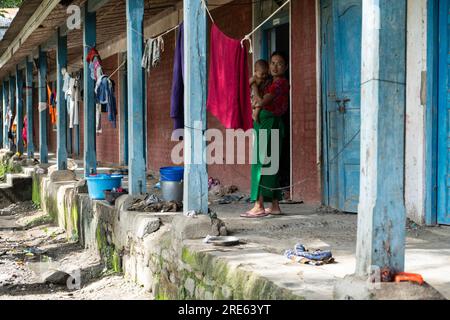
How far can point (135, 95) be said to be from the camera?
26.3 feet

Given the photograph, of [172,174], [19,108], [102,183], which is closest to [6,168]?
[19,108]

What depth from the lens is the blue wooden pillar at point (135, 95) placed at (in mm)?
8016

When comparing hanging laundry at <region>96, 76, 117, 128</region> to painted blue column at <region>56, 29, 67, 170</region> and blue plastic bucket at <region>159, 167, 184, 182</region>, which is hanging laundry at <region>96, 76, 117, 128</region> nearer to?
blue plastic bucket at <region>159, 167, 184, 182</region>

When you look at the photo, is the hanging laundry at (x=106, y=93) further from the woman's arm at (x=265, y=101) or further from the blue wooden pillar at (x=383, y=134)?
the blue wooden pillar at (x=383, y=134)

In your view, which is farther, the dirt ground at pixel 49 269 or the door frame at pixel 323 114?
the door frame at pixel 323 114

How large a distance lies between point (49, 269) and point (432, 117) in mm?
5244


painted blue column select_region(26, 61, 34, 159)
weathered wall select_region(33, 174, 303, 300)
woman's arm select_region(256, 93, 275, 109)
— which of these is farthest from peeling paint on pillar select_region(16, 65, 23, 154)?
woman's arm select_region(256, 93, 275, 109)

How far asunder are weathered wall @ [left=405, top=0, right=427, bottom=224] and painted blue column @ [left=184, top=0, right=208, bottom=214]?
7.00 feet

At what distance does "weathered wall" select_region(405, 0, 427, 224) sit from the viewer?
21.2 ft

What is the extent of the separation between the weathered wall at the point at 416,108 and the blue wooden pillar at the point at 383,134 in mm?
3069

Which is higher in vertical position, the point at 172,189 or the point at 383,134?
the point at 383,134

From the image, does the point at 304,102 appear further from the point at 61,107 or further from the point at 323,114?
the point at 61,107

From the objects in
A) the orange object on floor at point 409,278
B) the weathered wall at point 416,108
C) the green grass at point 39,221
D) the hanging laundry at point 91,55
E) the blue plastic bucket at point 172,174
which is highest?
the hanging laundry at point 91,55

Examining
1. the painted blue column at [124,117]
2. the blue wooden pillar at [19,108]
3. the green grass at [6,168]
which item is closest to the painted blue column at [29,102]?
the green grass at [6,168]
